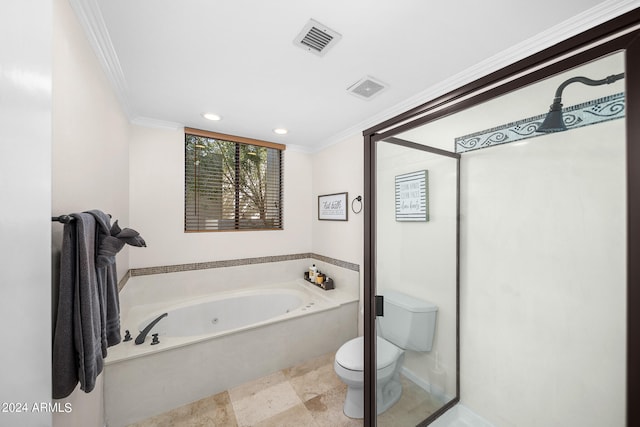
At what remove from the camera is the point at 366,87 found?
1.90 meters

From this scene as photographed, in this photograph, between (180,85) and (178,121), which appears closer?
(180,85)

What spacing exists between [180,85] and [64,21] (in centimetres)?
86

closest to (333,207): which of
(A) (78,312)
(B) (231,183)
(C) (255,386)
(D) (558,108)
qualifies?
(B) (231,183)

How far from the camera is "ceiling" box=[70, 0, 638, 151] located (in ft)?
3.92

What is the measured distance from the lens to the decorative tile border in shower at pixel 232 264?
8.33ft

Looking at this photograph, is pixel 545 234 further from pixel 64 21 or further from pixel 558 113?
pixel 64 21

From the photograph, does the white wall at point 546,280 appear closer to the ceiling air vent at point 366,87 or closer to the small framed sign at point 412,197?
the small framed sign at point 412,197

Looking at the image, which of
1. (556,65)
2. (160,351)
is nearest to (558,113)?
(556,65)

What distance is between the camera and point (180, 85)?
73.7 inches

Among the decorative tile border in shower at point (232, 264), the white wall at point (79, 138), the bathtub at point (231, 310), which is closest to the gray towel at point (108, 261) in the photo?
the white wall at point (79, 138)

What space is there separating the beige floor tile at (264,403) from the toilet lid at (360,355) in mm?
498

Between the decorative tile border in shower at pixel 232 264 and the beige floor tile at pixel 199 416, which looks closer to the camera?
the beige floor tile at pixel 199 416

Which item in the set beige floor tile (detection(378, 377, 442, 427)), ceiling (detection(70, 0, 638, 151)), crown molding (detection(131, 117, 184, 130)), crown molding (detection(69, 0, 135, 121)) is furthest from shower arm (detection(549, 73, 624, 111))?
crown molding (detection(131, 117, 184, 130))

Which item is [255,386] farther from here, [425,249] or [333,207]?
A: [333,207]
